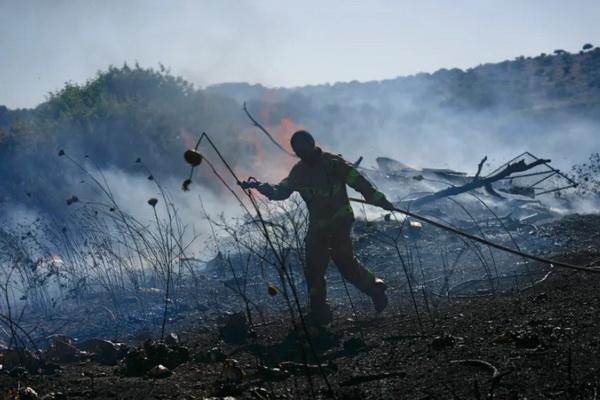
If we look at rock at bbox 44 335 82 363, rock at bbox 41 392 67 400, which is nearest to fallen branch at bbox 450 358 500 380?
rock at bbox 41 392 67 400

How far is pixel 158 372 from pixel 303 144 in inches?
97.4

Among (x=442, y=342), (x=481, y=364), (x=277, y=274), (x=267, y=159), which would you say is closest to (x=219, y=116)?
Result: (x=267, y=159)

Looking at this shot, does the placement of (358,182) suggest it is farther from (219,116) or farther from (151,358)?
(219,116)

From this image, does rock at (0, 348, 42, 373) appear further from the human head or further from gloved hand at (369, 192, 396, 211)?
gloved hand at (369, 192, 396, 211)

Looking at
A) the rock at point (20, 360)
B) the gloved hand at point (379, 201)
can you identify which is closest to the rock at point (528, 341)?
the gloved hand at point (379, 201)

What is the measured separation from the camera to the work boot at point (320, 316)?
6.01 m

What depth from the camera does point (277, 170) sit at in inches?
981

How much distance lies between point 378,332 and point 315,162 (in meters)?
1.71

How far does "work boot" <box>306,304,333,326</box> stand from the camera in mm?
6008

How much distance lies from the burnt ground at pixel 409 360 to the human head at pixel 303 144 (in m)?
1.61

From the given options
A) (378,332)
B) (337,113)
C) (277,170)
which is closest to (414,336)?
(378,332)

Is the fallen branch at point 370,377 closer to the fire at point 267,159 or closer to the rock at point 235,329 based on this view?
the rock at point 235,329

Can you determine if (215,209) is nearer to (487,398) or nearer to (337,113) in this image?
(487,398)

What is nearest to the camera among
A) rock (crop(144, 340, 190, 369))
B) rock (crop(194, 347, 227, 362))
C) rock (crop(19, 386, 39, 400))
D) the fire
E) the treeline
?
rock (crop(19, 386, 39, 400))
